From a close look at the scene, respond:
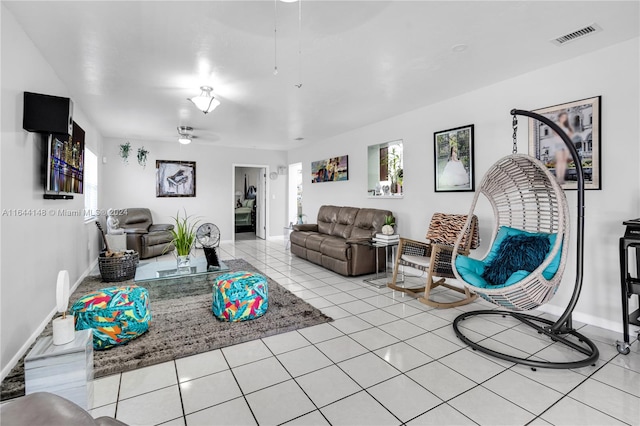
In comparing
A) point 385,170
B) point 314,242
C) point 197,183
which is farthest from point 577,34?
point 197,183

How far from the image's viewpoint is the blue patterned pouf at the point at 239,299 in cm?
286

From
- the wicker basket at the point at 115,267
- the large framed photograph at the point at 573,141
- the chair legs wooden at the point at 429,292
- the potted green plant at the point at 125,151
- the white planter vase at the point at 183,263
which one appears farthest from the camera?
the potted green plant at the point at 125,151

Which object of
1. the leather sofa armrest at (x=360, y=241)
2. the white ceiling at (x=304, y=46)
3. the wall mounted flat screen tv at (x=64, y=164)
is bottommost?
the leather sofa armrest at (x=360, y=241)

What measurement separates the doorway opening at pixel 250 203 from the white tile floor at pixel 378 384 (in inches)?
234

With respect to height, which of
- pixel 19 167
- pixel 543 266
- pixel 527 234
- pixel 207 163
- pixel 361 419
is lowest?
pixel 361 419

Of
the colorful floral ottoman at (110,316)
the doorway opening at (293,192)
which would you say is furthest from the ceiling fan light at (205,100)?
the doorway opening at (293,192)

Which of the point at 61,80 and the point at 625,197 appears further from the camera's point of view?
the point at 61,80

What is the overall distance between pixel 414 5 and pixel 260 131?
4.24 metres

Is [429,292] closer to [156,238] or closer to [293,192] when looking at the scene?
[156,238]

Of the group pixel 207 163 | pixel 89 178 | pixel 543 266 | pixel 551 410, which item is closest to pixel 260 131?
pixel 207 163

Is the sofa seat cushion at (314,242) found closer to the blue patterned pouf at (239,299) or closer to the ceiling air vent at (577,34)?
the blue patterned pouf at (239,299)

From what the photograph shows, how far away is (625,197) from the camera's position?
2615 millimetres

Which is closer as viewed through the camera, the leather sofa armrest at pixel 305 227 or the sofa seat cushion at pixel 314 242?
the sofa seat cushion at pixel 314 242

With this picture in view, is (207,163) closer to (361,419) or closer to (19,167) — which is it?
(19,167)
